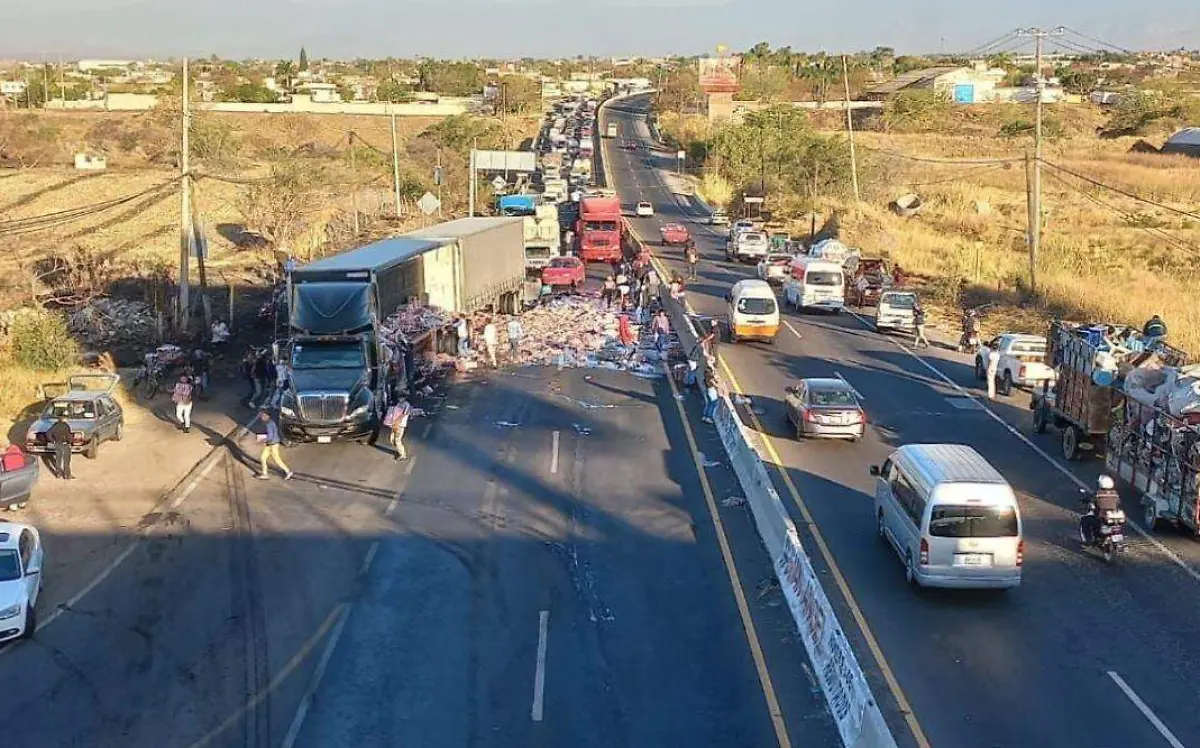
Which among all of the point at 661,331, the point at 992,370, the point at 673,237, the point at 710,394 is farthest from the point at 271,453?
the point at 673,237

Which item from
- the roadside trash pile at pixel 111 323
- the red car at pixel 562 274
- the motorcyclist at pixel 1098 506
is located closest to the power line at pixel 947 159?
the red car at pixel 562 274

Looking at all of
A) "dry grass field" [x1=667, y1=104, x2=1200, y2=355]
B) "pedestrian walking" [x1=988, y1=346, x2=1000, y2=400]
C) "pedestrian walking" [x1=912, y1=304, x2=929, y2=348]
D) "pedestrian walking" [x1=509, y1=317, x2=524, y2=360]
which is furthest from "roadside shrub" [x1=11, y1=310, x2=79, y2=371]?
"dry grass field" [x1=667, y1=104, x2=1200, y2=355]

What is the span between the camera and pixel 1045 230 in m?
65.7

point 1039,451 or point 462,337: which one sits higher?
point 462,337

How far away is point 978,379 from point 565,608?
1967 cm

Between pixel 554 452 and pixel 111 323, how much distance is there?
21.1m

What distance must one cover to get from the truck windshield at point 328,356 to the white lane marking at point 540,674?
39.5 feet

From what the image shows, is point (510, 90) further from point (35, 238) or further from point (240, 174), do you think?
point (35, 238)

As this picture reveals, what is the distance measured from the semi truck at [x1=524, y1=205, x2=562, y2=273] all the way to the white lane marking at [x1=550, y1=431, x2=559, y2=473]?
26910 millimetres

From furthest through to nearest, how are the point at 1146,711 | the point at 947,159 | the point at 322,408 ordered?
the point at 947,159
the point at 322,408
the point at 1146,711

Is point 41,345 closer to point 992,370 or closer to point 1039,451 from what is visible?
point 992,370

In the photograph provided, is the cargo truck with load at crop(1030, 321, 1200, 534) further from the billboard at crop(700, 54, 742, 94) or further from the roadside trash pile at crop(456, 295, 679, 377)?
the billboard at crop(700, 54, 742, 94)

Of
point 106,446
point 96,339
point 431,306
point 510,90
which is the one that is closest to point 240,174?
point 96,339

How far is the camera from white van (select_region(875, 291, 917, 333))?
133ft
